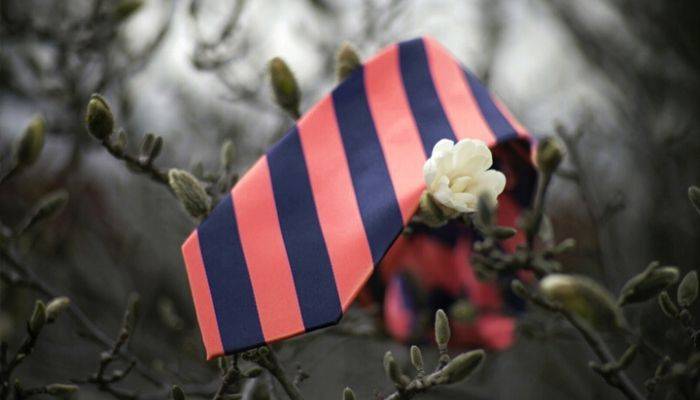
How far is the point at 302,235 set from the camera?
0.83 meters

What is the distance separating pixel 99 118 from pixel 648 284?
745 mm

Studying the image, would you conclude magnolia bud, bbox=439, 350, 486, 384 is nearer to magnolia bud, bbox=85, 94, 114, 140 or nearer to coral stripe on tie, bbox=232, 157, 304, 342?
coral stripe on tie, bbox=232, 157, 304, 342

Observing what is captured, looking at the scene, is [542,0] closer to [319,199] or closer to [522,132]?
[522,132]

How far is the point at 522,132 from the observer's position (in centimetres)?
99

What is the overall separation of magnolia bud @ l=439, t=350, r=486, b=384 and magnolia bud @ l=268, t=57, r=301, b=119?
53 centimetres

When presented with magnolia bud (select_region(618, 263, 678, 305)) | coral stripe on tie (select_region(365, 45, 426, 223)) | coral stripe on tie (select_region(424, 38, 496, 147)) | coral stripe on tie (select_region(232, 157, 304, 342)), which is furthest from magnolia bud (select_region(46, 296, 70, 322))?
magnolia bud (select_region(618, 263, 678, 305))

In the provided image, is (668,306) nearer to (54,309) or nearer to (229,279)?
(229,279)

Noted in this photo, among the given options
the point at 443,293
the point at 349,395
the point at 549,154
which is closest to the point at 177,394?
the point at 349,395

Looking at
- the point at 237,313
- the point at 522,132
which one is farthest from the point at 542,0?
the point at 237,313

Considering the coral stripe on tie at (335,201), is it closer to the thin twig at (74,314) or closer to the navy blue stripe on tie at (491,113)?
the navy blue stripe on tie at (491,113)

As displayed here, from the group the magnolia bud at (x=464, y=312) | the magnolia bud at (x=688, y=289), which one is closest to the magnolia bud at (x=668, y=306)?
the magnolia bud at (x=688, y=289)

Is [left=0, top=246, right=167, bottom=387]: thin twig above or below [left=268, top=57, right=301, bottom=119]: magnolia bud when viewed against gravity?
below

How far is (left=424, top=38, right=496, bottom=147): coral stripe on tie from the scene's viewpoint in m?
0.92

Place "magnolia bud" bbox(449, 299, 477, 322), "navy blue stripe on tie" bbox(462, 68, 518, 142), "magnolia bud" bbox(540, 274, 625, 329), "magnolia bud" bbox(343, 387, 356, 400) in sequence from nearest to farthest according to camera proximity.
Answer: "magnolia bud" bbox(540, 274, 625, 329) → "magnolia bud" bbox(343, 387, 356, 400) → "navy blue stripe on tie" bbox(462, 68, 518, 142) → "magnolia bud" bbox(449, 299, 477, 322)
